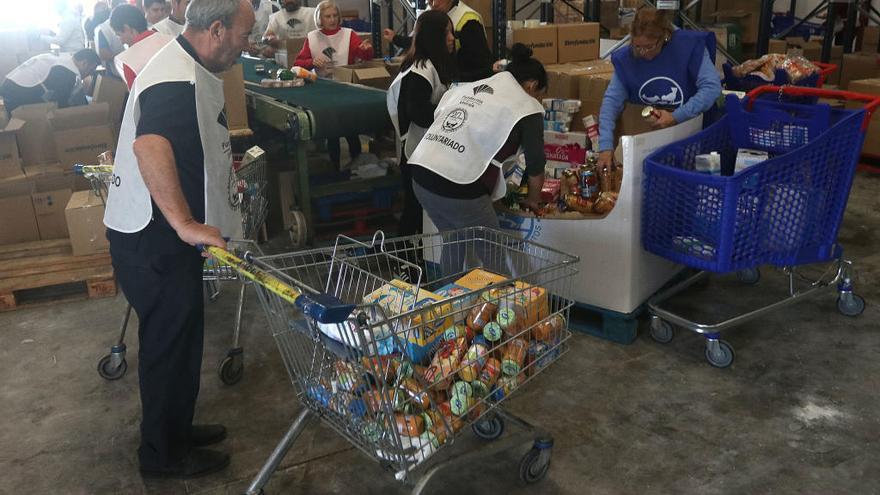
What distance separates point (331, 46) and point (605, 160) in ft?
11.1

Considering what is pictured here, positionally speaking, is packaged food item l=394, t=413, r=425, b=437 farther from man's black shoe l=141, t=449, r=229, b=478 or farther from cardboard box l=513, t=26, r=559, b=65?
cardboard box l=513, t=26, r=559, b=65

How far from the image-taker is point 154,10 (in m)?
5.98

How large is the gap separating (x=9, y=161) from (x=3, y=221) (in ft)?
1.27

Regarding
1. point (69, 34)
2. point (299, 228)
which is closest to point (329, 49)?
point (299, 228)

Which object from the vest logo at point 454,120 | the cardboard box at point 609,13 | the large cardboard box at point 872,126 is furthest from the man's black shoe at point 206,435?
the cardboard box at point 609,13

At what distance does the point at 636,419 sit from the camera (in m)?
3.03

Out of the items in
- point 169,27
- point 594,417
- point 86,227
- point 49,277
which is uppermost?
point 169,27

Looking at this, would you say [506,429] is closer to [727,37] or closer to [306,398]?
[306,398]

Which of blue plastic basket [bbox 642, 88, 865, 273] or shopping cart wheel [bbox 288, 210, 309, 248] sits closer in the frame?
blue plastic basket [bbox 642, 88, 865, 273]

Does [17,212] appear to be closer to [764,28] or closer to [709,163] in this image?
[709,163]

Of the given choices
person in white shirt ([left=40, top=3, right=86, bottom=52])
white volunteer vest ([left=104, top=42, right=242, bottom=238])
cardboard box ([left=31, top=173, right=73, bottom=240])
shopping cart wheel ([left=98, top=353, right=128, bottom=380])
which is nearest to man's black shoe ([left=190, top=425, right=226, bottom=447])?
shopping cart wheel ([left=98, top=353, right=128, bottom=380])

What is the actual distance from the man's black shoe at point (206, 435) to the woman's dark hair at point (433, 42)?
201cm

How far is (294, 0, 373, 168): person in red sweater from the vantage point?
6310mm

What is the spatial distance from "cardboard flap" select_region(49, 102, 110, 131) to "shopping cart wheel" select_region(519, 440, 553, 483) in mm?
3896
